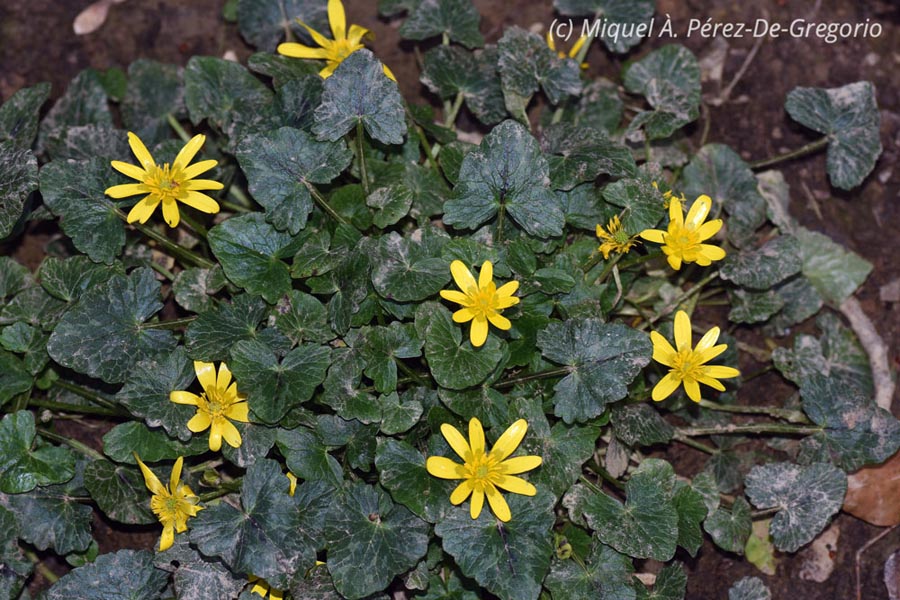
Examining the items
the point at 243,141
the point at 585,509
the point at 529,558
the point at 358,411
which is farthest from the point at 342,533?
the point at 243,141

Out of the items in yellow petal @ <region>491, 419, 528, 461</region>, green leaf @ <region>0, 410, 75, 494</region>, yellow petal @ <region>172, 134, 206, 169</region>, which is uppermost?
yellow petal @ <region>172, 134, 206, 169</region>

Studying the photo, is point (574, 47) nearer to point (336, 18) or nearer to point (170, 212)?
point (336, 18)

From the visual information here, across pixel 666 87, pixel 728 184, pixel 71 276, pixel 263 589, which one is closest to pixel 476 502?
pixel 263 589

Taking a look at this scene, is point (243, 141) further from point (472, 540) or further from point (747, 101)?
point (747, 101)

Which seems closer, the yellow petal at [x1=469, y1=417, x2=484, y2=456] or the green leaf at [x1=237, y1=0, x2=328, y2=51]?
the yellow petal at [x1=469, y1=417, x2=484, y2=456]

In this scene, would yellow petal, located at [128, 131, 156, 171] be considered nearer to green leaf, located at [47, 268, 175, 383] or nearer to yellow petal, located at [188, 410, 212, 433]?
green leaf, located at [47, 268, 175, 383]

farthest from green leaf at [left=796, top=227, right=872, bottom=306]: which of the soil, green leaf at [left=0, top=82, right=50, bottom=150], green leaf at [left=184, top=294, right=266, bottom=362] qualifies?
green leaf at [left=0, top=82, right=50, bottom=150]

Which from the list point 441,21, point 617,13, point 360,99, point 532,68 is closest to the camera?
point 360,99
